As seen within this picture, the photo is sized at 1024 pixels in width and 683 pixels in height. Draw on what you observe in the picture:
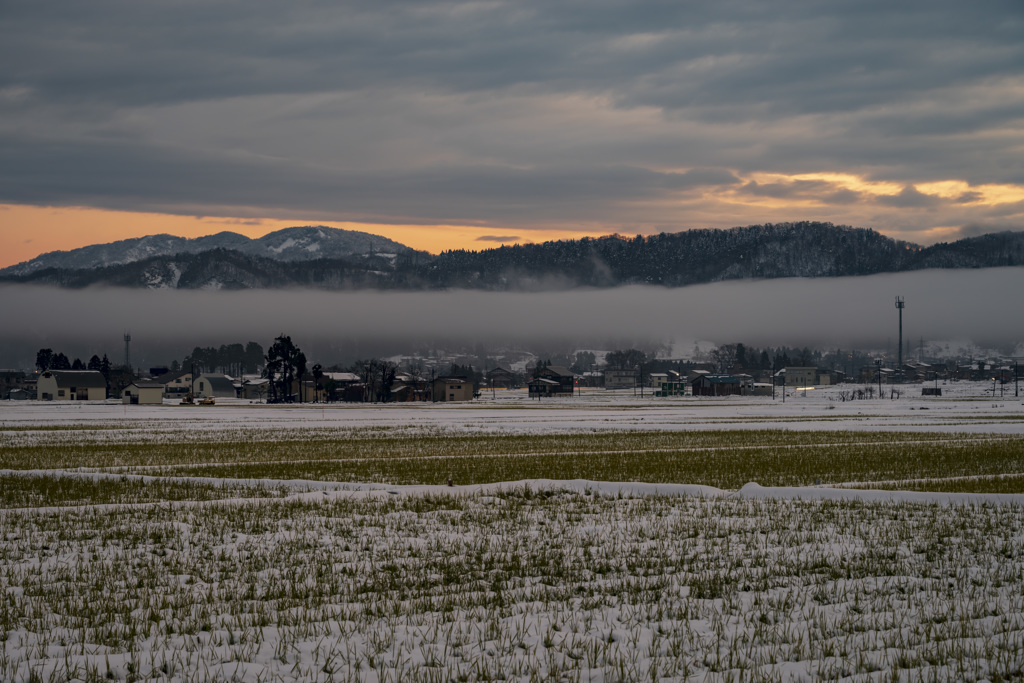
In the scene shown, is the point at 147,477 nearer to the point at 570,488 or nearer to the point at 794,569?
the point at 570,488

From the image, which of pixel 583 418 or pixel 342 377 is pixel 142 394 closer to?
pixel 342 377

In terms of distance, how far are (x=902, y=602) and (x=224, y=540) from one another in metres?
12.1

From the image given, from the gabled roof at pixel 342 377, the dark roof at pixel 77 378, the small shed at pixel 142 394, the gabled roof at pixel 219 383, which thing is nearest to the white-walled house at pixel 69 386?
the dark roof at pixel 77 378

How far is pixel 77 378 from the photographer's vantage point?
546 ft

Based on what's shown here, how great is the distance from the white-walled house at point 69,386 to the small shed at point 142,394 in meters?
16.0

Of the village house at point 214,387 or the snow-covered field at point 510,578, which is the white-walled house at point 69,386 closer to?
the village house at point 214,387

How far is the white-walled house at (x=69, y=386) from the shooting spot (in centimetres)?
16438

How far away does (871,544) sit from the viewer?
53.3ft

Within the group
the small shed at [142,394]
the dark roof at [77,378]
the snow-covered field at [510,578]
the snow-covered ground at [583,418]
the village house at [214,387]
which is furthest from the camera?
the village house at [214,387]

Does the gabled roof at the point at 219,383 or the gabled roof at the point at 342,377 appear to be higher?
the gabled roof at the point at 342,377

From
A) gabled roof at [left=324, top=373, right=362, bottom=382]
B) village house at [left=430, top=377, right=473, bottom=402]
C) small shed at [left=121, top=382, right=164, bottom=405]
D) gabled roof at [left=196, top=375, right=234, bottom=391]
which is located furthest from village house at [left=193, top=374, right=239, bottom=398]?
village house at [left=430, top=377, right=473, bottom=402]

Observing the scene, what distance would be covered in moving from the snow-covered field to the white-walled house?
14883 cm

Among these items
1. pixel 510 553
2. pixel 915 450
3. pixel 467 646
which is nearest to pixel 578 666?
pixel 467 646

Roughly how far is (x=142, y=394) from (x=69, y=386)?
67.8ft
